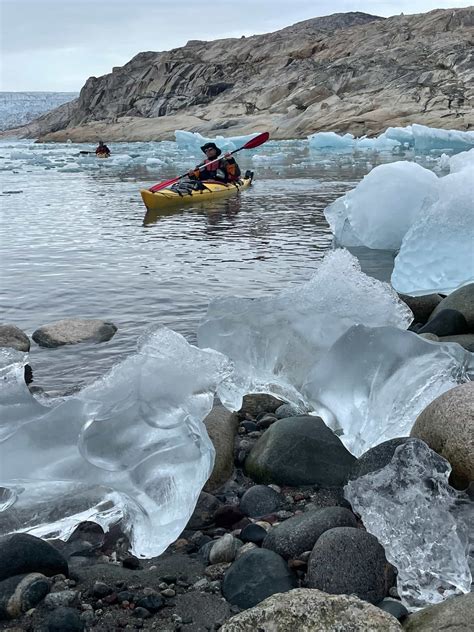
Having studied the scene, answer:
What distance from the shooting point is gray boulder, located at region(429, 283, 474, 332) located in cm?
584

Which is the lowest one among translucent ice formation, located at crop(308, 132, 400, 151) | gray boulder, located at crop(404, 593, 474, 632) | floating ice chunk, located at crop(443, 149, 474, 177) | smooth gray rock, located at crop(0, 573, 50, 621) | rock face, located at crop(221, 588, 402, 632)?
translucent ice formation, located at crop(308, 132, 400, 151)

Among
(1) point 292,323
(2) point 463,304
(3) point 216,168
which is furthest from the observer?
(3) point 216,168

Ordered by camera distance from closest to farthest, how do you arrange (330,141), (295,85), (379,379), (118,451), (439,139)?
1. (118,451)
2. (379,379)
3. (439,139)
4. (330,141)
5. (295,85)

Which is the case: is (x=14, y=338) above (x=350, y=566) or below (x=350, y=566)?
below

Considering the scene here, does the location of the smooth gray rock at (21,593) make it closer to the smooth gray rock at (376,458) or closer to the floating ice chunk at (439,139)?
the smooth gray rock at (376,458)

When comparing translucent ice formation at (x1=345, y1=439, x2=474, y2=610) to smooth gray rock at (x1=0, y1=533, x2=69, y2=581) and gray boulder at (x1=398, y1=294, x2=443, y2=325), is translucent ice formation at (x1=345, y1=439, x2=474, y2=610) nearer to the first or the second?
smooth gray rock at (x1=0, y1=533, x2=69, y2=581)

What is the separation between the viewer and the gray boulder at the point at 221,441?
3.79 m

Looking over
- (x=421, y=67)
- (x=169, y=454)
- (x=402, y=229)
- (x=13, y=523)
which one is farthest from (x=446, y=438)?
(x=421, y=67)

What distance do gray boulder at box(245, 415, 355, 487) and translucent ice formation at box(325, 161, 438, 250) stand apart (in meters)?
5.82

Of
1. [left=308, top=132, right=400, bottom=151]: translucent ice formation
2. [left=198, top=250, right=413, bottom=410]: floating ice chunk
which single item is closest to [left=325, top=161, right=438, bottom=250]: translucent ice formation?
[left=198, top=250, right=413, bottom=410]: floating ice chunk

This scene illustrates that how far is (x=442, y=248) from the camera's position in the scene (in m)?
7.58

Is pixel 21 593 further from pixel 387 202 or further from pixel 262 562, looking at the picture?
pixel 387 202

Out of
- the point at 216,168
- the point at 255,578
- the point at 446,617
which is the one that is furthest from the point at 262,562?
the point at 216,168

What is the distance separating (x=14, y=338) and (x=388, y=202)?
201 inches
